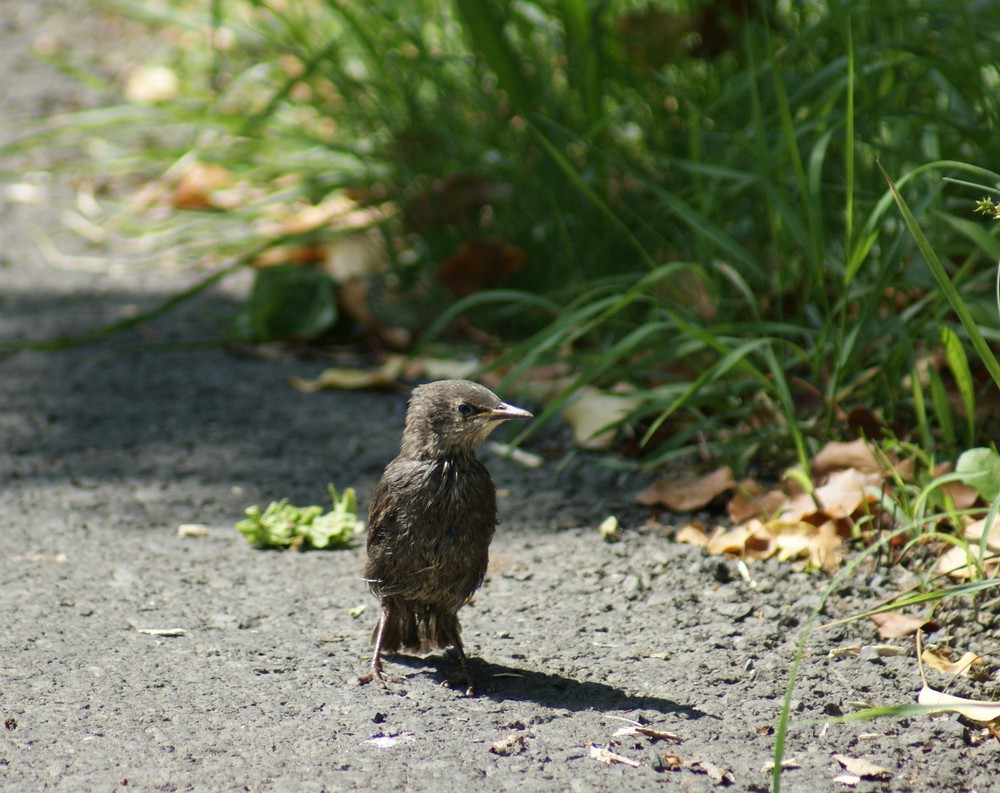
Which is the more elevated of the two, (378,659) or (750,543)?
(750,543)

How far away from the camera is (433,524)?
286 cm

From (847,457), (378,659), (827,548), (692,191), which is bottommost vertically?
(378,659)

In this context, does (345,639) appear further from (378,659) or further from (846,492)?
(846,492)

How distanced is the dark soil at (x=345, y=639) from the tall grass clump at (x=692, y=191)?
1.63 ft

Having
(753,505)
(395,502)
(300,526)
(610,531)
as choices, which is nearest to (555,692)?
(395,502)

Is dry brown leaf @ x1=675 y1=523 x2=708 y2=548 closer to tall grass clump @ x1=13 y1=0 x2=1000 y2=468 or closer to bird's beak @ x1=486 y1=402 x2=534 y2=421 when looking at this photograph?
tall grass clump @ x1=13 y1=0 x2=1000 y2=468

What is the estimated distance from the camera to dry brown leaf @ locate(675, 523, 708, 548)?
3.39 m

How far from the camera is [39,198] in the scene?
22.6 ft

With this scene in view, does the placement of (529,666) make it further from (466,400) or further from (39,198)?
(39,198)

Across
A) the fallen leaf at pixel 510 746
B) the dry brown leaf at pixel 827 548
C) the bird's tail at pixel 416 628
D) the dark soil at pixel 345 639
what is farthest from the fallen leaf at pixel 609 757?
the dry brown leaf at pixel 827 548

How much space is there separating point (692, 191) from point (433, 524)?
6.79ft

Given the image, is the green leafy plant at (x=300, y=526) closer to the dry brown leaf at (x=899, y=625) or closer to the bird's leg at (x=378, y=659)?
the bird's leg at (x=378, y=659)

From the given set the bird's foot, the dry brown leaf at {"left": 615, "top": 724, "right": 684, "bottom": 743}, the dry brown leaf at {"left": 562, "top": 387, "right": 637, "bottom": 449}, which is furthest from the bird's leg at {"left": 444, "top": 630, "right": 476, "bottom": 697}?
the dry brown leaf at {"left": 562, "top": 387, "right": 637, "bottom": 449}

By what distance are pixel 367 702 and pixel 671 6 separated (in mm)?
3663
